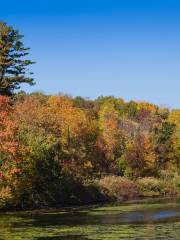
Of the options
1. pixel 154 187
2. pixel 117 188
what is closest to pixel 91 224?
pixel 117 188

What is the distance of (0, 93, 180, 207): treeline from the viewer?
54.3m

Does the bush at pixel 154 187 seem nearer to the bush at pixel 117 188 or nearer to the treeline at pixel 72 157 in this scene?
the treeline at pixel 72 157

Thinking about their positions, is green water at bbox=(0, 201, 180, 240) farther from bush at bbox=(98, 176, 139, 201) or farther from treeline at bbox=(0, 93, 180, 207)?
bush at bbox=(98, 176, 139, 201)

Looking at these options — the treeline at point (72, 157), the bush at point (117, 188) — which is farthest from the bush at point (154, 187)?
the bush at point (117, 188)

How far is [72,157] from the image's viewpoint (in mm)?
75250

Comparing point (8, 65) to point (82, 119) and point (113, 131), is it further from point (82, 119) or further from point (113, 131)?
point (113, 131)

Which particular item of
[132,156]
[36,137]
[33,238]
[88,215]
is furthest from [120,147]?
[33,238]

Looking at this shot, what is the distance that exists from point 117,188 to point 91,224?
3604cm

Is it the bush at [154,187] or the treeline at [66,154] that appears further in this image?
the bush at [154,187]

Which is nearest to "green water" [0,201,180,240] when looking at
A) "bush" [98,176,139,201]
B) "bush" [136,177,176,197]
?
"bush" [98,176,139,201]

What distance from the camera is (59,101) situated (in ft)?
287

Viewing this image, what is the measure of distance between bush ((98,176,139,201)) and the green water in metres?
17.8

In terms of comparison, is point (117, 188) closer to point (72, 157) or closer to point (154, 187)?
point (72, 157)

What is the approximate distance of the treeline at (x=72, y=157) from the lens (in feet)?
178
